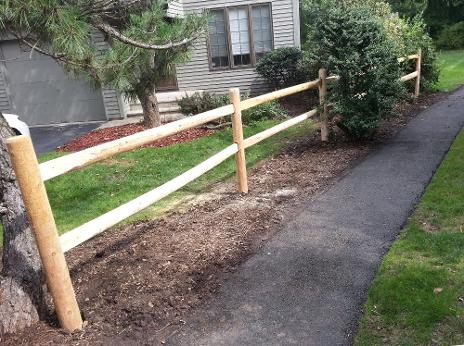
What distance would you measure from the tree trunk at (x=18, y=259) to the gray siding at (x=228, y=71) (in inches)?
398

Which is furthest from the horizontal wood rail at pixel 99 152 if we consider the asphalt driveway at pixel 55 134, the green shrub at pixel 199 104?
the asphalt driveway at pixel 55 134

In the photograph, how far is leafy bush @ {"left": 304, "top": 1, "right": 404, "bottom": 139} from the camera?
663 cm

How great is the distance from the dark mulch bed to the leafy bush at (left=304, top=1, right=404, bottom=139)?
9.94 ft

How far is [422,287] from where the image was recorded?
3.01 metres

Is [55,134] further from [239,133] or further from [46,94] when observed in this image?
[239,133]

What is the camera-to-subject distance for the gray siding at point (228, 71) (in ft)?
40.4

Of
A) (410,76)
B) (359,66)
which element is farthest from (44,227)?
(410,76)

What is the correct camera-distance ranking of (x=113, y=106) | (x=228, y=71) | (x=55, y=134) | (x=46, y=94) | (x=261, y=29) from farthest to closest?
(x=228, y=71), (x=261, y=29), (x=46, y=94), (x=113, y=106), (x=55, y=134)

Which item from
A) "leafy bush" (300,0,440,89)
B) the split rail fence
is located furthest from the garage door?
the split rail fence

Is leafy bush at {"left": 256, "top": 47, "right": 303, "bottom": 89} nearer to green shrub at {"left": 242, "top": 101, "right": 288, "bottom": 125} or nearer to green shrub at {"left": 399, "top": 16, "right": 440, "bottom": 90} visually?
Answer: green shrub at {"left": 242, "top": 101, "right": 288, "bottom": 125}

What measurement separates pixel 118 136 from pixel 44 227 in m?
7.24

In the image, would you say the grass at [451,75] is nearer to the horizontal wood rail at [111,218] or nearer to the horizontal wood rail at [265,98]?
the horizontal wood rail at [265,98]

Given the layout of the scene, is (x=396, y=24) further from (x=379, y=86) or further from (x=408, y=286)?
(x=408, y=286)

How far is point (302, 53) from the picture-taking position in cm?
1174
